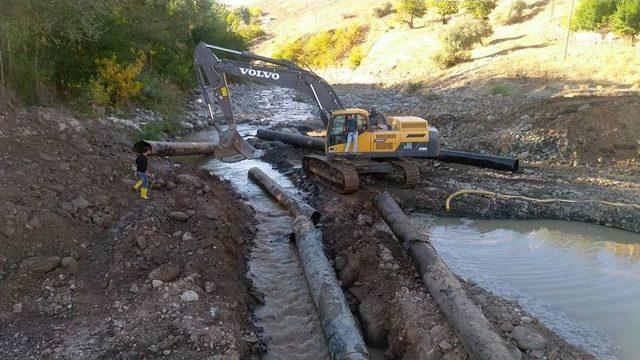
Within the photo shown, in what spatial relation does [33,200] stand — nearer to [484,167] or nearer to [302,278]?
[302,278]

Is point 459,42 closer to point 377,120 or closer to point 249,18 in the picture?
point 377,120

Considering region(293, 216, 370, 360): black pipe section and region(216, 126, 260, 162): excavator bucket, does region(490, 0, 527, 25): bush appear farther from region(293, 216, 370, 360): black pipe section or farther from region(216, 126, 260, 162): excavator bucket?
region(293, 216, 370, 360): black pipe section


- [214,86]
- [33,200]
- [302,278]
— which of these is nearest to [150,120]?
[214,86]

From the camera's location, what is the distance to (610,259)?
10.8 meters

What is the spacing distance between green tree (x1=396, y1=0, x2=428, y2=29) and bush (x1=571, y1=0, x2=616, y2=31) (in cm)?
2477

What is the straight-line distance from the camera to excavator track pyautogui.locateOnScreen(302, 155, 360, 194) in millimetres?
13273

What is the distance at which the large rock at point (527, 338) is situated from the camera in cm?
729

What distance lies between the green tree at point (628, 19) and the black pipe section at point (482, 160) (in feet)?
52.9

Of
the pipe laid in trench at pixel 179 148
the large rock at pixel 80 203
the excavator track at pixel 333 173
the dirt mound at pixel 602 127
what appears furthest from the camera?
the dirt mound at pixel 602 127

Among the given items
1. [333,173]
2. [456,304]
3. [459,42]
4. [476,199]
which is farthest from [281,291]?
[459,42]

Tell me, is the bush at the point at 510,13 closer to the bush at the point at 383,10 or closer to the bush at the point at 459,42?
the bush at the point at 459,42

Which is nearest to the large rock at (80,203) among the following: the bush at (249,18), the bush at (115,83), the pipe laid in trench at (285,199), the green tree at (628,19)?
the pipe laid in trench at (285,199)

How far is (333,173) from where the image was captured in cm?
1404

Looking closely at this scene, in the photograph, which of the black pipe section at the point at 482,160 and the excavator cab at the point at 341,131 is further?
the black pipe section at the point at 482,160
